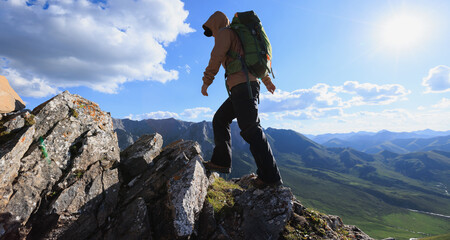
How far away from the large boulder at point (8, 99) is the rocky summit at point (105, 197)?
0.41m

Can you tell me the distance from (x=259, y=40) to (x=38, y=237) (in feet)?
29.9

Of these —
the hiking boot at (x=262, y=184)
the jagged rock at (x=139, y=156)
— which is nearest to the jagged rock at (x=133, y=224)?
the jagged rock at (x=139, y=156)

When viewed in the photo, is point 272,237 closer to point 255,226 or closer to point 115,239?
point 255,226

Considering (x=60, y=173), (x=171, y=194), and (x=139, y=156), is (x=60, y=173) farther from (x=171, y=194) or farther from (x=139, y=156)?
(x=171, y=194)

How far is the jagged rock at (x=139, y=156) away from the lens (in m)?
9.34

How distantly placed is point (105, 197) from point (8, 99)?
5.44 metres

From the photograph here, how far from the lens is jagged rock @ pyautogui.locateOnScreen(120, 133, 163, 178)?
30.7 feet

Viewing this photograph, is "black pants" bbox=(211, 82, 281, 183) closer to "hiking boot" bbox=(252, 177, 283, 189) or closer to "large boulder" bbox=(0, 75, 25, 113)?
"hiking boot" bbox=(252, 177, 283, 189)

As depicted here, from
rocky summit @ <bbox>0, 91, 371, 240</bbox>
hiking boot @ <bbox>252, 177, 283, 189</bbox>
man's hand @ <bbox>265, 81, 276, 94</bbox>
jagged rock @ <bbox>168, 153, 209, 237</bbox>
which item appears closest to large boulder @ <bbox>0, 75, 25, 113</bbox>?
rocky summit @ <bbox>0, 91, 371, 240</bbox>

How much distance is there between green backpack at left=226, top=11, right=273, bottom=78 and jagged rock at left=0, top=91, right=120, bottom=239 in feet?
20.4

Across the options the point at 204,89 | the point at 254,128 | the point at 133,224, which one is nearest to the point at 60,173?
the point at 133,224

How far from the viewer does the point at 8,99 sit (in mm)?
8117

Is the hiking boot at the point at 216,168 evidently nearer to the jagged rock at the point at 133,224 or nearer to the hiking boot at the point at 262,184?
the hiking boot at the point at 262,184

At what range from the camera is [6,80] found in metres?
8.82
